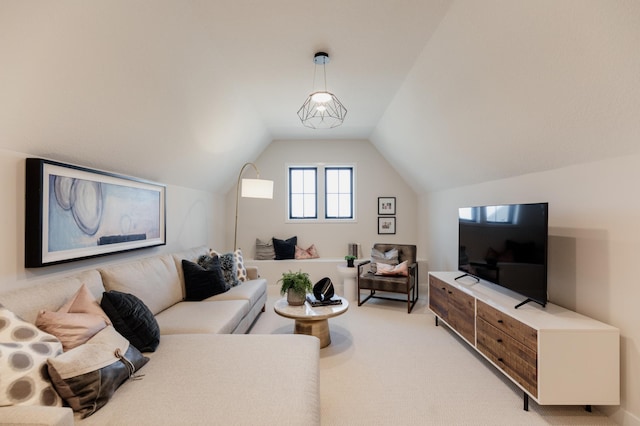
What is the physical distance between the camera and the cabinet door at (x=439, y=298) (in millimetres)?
3433

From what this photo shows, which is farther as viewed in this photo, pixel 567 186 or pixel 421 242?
pixel 421 242

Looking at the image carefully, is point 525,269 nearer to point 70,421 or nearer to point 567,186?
point 567,186

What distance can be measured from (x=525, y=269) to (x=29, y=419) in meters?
2.98

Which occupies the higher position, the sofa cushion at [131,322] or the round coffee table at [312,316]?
the sofa cushion at [131,322]

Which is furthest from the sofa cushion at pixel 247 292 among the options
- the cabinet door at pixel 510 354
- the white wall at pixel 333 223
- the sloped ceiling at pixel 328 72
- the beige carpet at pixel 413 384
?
the cabinet door at pixel 510 354

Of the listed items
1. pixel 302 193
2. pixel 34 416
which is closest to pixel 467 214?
pixel 302 193

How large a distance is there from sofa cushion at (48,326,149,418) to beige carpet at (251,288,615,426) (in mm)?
1279

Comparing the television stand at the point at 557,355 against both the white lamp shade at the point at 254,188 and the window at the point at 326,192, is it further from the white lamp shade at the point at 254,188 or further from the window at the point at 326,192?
the window at the point at 326,192

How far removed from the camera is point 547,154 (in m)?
2.45

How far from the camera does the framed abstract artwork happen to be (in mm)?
2014

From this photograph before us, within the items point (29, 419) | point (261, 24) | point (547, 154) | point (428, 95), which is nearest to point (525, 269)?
point (547, 154)

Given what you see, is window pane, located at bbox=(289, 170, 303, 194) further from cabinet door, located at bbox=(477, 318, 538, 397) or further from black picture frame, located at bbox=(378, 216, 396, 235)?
cabinet door, located at bbox=(477, 318, 538, 397)

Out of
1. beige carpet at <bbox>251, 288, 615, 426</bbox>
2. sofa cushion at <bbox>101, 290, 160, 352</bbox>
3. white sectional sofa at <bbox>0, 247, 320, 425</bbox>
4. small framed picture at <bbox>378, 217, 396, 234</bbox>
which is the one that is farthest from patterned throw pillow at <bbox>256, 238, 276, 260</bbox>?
sofa cushion at <bbox>101, 290, 160, 352</bbox>

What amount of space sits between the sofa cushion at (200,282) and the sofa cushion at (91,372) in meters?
1.55
